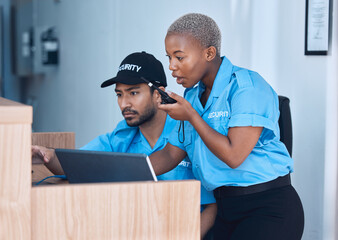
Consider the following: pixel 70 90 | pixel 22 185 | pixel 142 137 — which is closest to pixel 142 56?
pixel 142 137

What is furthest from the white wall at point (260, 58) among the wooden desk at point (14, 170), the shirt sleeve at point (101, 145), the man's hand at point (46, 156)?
the wooden desk at point (14, 170)

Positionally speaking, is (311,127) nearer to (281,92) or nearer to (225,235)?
(281,92)

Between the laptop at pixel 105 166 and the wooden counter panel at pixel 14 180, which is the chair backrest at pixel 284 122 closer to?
the laptop at pixel 105 166

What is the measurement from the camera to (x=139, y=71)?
1.90 m

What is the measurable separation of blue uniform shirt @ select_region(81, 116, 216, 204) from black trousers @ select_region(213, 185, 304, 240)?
328 mm

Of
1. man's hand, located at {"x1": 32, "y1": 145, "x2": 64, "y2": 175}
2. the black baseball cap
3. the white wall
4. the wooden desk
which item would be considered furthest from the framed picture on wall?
the wooden desk

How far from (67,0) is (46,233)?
4.39 meters

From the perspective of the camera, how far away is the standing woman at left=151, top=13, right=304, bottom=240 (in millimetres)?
1481

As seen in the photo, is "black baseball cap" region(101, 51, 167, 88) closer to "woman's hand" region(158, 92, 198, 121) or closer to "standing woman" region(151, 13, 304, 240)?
"standing woman" region(151, 13, 304, 240)

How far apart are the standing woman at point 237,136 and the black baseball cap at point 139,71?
0.34 meters

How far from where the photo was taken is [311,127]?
7.34 ft

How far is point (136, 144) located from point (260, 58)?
34.4 inches

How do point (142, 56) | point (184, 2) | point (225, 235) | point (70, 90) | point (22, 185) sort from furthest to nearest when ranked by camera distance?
point (70, 90), point (184, 2), point (142, 56), point (225, 235), point (22, 185)

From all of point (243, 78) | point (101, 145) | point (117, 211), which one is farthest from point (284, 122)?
point (117, 211)
